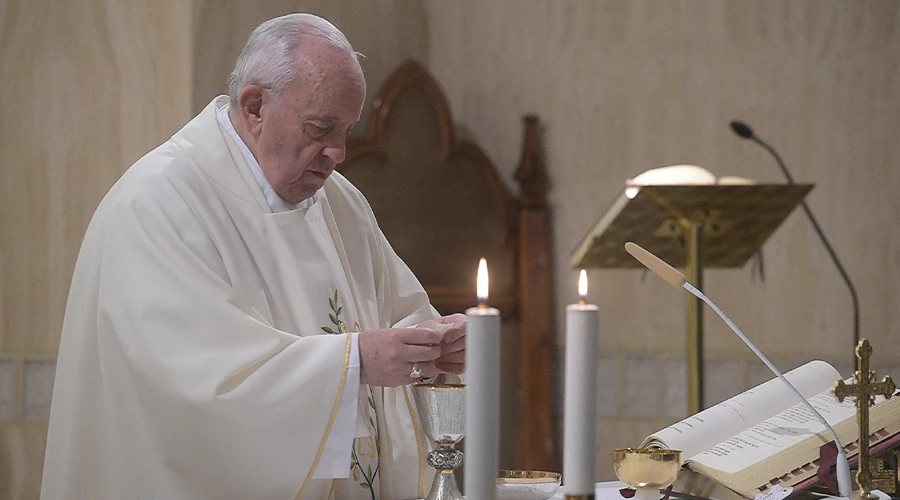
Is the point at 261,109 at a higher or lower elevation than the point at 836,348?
higher

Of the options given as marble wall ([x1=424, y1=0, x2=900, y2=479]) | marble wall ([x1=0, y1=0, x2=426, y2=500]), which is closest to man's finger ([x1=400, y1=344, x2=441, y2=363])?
marble wall ([x1=0, y1=0, x2=426, y2=500])

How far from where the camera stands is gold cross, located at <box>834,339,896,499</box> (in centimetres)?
230

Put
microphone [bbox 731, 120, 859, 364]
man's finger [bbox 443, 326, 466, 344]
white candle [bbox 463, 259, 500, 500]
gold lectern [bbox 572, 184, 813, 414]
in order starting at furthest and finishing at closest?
microphone [bbox 731, 120, 859, 364]
gold lectern [bbox 572, 184, 813, 414]
man's finger [bbox 443, 326, 466, 344]
white candle [bbox 463, 259, 500, 500]

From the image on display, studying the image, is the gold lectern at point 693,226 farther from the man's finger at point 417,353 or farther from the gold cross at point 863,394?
the gold cross at point 863,394

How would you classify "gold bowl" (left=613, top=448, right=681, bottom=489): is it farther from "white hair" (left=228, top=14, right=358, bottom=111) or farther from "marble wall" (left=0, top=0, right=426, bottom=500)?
"marble wall" (left=0, top=0, right=426, bottom=500)

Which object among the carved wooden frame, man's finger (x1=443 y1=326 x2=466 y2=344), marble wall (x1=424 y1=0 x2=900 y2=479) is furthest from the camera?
the carved wooden frame

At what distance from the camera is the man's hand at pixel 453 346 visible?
9.59ft

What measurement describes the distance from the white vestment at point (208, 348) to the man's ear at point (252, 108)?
0.08 metres

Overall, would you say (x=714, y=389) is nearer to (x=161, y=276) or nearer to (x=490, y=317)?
(x=161, y=276)

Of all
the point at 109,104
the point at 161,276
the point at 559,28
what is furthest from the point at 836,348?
the point at 161,276

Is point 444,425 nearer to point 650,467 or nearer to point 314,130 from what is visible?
point 650,467

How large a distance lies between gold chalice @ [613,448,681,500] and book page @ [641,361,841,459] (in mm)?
233

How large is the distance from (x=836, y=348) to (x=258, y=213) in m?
3.74

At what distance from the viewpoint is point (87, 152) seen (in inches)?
207
